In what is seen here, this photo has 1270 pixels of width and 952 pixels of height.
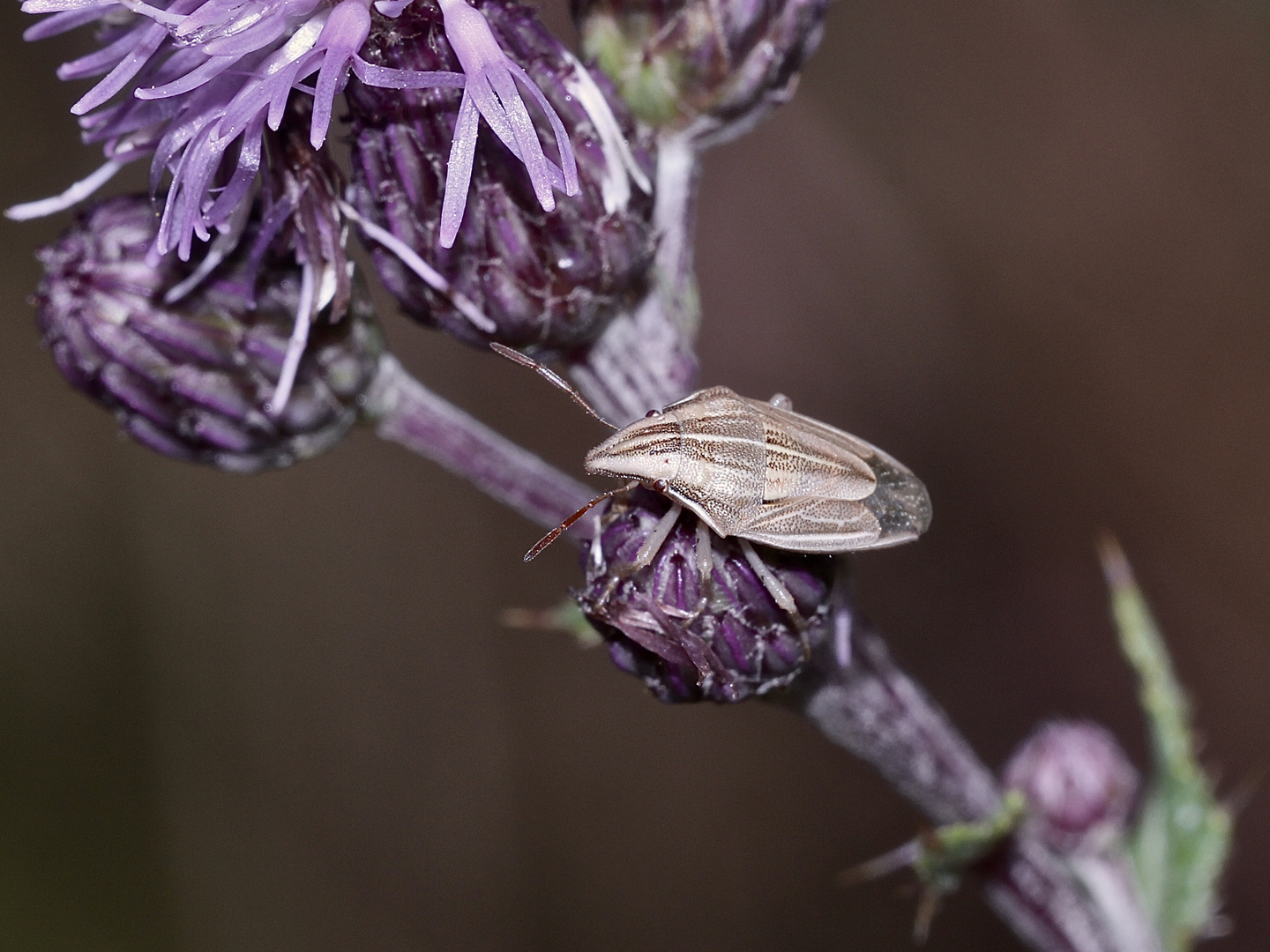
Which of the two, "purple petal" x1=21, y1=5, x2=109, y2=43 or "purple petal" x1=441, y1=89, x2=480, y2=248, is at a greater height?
"purple petal" x1=21, y1=5, x2=109, y2=43

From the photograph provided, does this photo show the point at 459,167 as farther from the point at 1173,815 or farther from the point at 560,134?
the point at 1173,815

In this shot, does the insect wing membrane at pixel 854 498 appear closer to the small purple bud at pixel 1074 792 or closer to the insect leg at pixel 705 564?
the insect leg at pixel 705 564

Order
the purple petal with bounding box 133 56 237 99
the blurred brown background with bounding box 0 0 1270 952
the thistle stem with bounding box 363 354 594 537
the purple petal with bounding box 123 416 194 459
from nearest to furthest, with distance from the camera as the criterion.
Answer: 1. the purple petal with bounding box 133 56 237 99
2. the purple petal with bounding box 123 416 194 459
3. the thistle stem with bounding box 363 354 594 537
4. the blurred brown background with bounding box 0 0 1270 952

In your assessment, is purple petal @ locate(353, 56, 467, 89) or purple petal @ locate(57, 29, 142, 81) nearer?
purple petal @ locate(353, 56, 467, 89)

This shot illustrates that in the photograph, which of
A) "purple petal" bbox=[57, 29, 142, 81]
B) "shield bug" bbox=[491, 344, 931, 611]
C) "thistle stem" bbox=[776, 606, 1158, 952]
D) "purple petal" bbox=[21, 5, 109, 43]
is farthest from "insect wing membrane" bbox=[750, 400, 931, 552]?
"purple petal" bbox=[21, 5, 109, 43]

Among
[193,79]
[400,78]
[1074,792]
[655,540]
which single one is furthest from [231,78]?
[1074,792]

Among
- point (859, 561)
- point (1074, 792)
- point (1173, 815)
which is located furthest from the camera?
point (859, 561)

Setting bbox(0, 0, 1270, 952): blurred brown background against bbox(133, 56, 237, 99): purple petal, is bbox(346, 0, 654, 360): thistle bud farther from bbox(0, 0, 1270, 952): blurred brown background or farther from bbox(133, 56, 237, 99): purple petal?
bbox(0, 0, 1270, 952): blurred brown background
